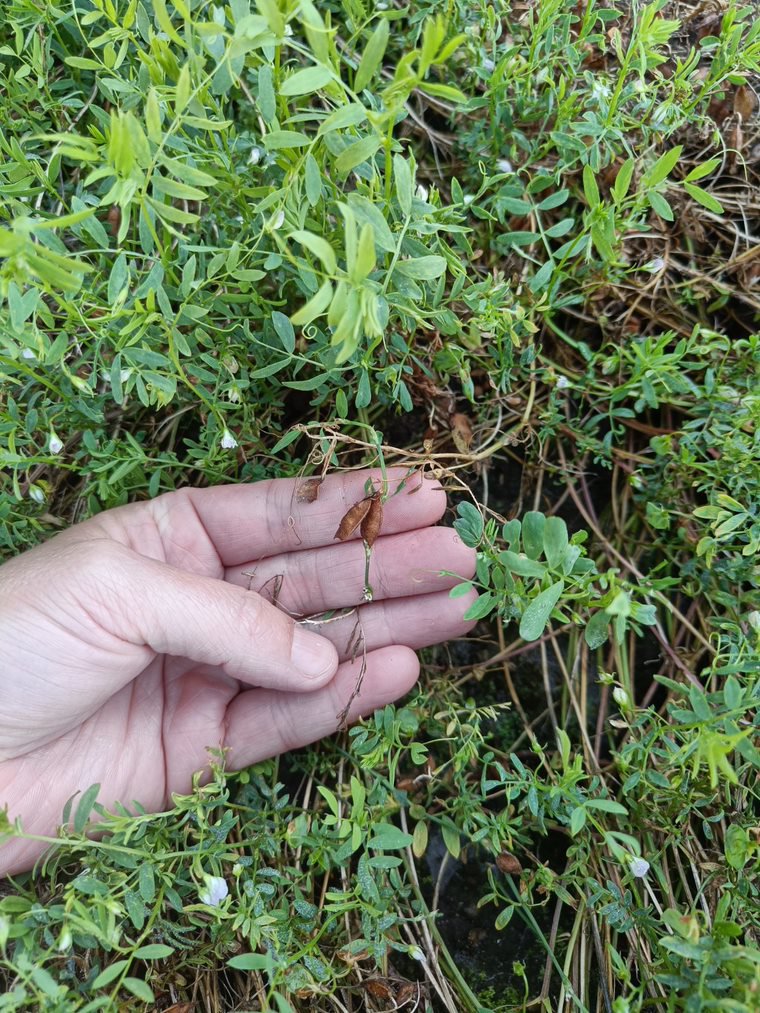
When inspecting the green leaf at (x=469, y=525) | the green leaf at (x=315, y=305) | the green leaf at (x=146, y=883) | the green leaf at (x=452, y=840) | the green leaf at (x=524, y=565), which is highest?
the green leaf at (x=315, y=305)

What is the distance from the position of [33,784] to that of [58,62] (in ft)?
8.06

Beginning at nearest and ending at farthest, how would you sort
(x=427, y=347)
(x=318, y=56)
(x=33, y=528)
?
(x=318, y=56)
(x=427, y=347)
(x=33, y=528)

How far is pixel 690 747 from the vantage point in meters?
1.51

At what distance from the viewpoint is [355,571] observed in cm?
225

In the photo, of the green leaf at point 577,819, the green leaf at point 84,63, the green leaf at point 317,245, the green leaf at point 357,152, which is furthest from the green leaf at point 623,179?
the green leaf at point 577,819

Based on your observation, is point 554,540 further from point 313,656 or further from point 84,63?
point 84,63

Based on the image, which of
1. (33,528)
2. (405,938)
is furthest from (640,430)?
(33,528)

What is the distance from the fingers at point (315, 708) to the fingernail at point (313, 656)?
12 cm

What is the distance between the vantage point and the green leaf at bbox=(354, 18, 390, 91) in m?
1.28

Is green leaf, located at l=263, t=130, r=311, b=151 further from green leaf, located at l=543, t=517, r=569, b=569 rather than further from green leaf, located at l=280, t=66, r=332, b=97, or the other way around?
green leaf, located at l=543, t=517, r=569, b=569

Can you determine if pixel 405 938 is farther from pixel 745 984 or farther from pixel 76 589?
pixel 76 589

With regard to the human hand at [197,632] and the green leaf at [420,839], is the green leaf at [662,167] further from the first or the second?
the green leaf at [420,839]

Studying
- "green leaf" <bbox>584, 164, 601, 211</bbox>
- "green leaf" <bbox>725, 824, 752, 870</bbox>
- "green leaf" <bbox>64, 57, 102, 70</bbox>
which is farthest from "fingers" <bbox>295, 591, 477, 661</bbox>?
"green leaf" <bbox>64, 57, 102, 70</bbox>

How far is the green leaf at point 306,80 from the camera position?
1.23 m
